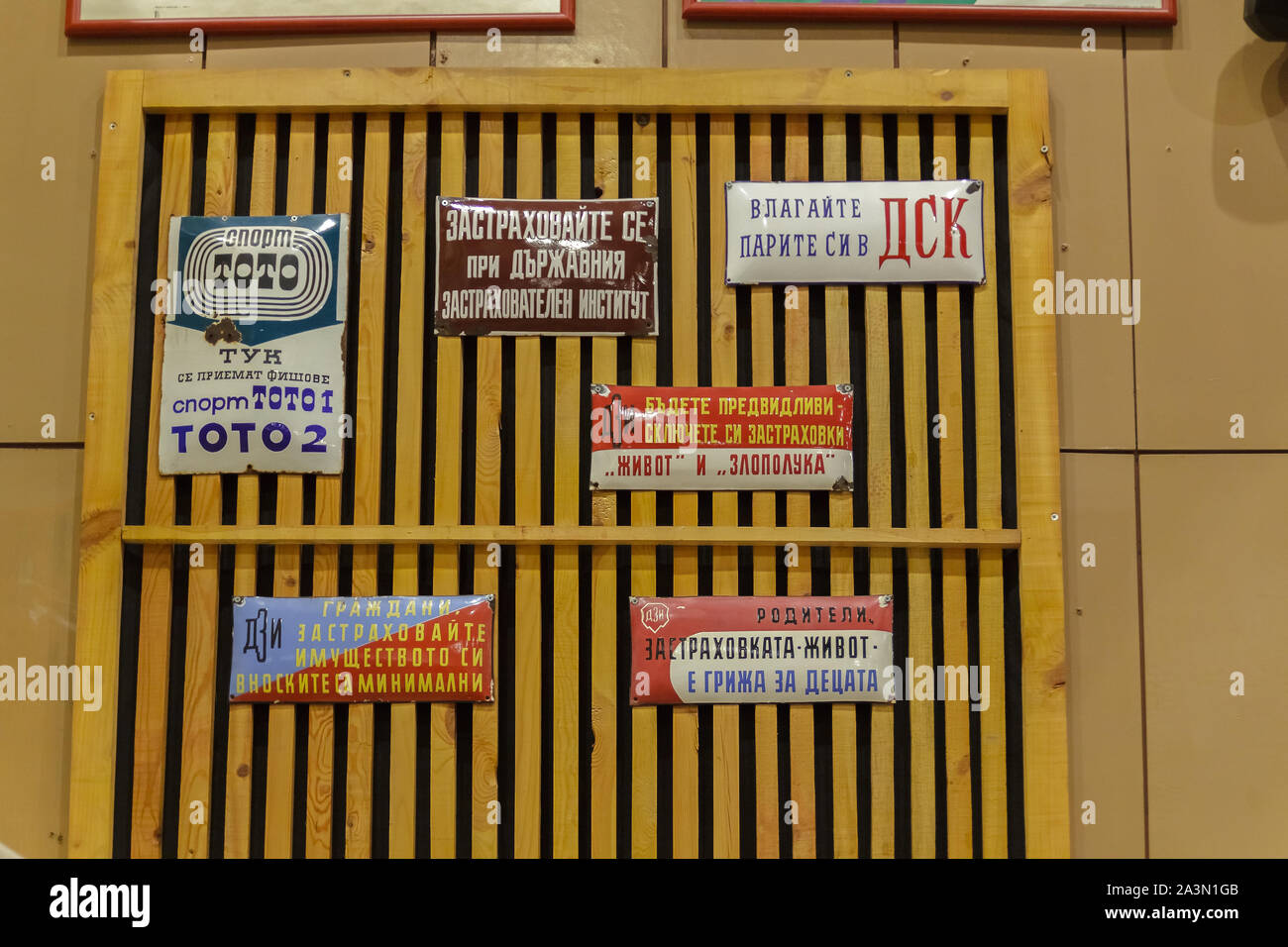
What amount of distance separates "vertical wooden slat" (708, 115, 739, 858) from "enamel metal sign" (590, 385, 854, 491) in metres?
0.09

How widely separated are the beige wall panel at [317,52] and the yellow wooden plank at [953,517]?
1.69m

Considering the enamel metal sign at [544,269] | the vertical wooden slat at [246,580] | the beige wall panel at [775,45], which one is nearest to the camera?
the vertical wooden slat at [246,580]

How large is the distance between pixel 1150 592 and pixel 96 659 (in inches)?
124

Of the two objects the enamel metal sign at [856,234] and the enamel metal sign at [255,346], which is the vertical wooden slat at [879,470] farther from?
the enamel metal sign at [255,346]

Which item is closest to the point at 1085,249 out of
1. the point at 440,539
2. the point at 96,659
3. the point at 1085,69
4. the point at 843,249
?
the point at 1085,69

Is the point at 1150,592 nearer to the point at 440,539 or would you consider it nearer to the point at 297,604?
the point at 440,539

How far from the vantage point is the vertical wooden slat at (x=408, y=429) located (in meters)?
2.79

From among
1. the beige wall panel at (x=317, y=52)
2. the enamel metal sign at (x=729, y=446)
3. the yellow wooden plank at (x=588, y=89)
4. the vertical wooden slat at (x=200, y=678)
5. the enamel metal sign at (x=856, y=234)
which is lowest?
the vertical wooden slat at (x=200, y=678)

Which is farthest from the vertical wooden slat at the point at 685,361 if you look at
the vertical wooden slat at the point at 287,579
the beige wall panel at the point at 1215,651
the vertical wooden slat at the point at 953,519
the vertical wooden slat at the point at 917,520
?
the beige wall panel at the point at 1215,651

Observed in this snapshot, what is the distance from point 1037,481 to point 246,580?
238 cm

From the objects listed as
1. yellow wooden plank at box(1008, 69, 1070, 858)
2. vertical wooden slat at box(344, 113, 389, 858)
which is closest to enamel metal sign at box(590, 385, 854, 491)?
yellow wooden plank at box(1008, 69, 1070, 858)

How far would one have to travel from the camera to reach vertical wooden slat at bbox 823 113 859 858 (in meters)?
2.80

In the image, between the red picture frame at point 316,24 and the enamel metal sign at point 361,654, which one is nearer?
the enamel metal sign at point 361,654

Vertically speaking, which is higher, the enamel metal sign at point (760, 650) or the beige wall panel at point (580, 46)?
the beige wall panel at point (580, 46)
